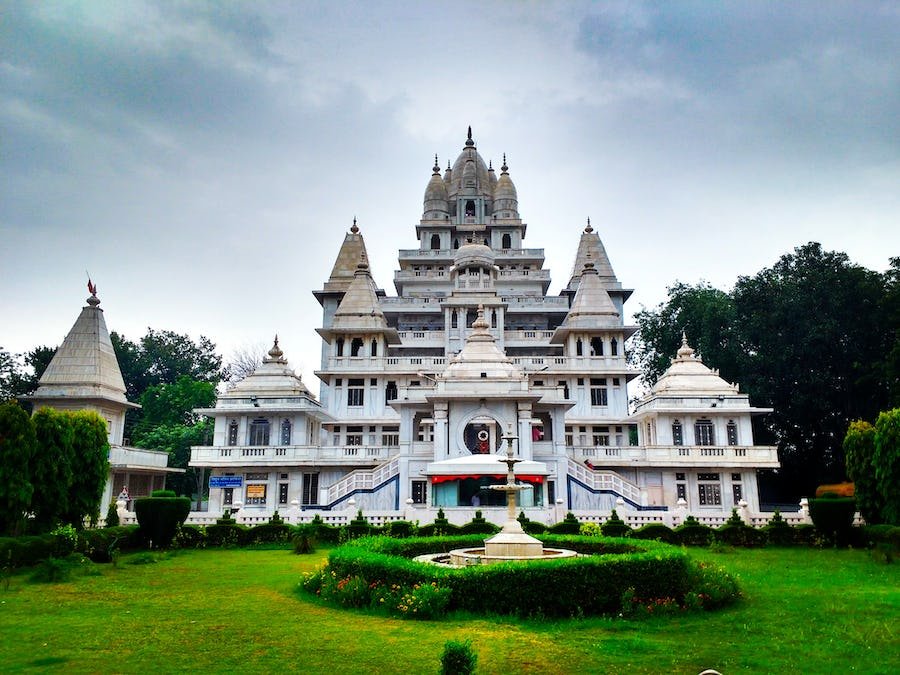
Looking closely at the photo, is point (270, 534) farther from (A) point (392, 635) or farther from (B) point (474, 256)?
(B) point (474, 256)

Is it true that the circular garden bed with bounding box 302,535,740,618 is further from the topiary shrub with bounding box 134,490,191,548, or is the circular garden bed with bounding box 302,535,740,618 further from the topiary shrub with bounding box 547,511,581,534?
the topiary shrub with bounding box 134,490,191,548

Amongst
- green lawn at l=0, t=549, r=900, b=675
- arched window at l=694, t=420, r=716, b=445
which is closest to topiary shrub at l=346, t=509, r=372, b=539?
green lawn at l=0, t=549, r=900, b=675

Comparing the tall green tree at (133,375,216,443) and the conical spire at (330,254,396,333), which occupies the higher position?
the conical spire at (330,254,396,333)

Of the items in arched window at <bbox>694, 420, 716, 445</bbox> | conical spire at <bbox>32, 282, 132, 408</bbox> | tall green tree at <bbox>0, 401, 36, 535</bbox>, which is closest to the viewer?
tall green tree at <bbox>0, 401, 36, 535</bbox>

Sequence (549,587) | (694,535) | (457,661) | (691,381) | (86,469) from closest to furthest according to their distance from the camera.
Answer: (457,661) < (549,587) < (86,469) < (694,535) < (691,381)

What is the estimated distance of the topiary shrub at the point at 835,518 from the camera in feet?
77.4

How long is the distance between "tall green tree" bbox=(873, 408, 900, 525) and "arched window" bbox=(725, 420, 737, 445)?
15616mm

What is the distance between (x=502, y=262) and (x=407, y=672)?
45221 millimetres

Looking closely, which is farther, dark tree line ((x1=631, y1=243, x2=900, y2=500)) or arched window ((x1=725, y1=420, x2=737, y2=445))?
dark tree line ((x1=631, y1=243, x2=900, y2=500))

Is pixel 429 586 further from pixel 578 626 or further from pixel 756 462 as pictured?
pixel 756 462

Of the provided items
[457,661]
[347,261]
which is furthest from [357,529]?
[347,261]

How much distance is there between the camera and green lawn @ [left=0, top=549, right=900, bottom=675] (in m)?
8.97

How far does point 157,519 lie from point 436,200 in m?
37.8

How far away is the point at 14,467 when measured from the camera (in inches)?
747
